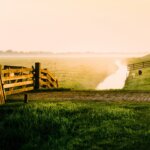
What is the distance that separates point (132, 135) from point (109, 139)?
83cm

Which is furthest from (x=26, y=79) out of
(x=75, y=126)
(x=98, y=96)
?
(x=75, y=126)

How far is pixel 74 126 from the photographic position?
12.6 meters

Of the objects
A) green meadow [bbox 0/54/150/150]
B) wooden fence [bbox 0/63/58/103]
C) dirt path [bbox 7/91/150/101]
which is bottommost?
green meadow [bbox 0/54/150/150]

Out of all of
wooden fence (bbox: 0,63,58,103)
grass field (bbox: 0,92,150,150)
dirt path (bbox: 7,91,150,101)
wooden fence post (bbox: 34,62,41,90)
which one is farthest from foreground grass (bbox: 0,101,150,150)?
wooden fence post (bbox: 34,62,41,90)

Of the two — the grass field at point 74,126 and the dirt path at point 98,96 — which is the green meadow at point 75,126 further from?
the dirt path at point 98,96

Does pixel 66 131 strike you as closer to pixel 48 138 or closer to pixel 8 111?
pixel 48 138

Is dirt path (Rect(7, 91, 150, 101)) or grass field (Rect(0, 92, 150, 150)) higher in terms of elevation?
dirt path (Rect(7, 91, 150, 101))

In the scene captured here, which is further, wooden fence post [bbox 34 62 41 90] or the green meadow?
wooden fence post [bbox 34 62 41 90]

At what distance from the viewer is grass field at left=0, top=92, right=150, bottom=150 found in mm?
11148

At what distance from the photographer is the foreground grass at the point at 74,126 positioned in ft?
36.6

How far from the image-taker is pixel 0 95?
16875mm

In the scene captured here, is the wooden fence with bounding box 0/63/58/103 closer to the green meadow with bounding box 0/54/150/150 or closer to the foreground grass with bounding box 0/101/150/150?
the green meadow with bounding box 0/54/150/150

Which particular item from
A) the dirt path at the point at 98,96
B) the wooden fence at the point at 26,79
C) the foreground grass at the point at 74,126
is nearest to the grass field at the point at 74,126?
the foreground grass at the point at 74,126

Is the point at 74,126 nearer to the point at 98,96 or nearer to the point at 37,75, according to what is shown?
the point at 98,96
